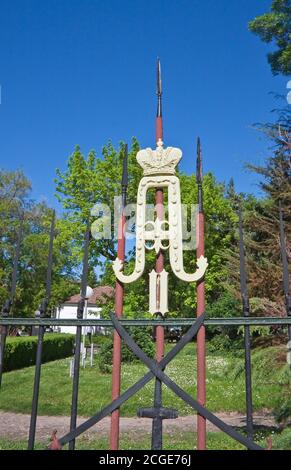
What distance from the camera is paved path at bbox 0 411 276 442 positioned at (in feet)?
21.7

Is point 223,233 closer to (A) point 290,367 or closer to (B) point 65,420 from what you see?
(B) point 65,420

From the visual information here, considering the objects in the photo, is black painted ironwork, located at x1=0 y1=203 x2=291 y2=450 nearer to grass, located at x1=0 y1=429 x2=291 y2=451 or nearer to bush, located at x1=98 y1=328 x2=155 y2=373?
grass, located at x1=0 y1=429 x2=291 y2=451

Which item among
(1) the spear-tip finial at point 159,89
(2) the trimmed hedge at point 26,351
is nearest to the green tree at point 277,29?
(1) the spear-tip finial at point 159,89

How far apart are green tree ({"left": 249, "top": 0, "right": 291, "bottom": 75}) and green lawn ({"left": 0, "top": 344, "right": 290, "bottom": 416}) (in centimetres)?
934

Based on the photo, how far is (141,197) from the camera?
8.89 feet

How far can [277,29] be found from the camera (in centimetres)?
1216

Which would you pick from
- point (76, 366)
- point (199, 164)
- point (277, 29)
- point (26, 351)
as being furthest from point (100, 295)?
point (199, 164)

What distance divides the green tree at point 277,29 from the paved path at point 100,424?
9.98 m

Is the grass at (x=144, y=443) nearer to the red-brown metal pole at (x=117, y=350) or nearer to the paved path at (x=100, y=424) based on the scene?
the paved path at (x=100, y=424)

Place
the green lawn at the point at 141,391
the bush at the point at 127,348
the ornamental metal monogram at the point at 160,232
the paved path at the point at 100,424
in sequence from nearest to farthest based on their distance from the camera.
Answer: the ornamental metal monogram at the point at 160,232
the green lawn at the point at 141,391
the paved path at the point at 100,424
the bush at the point at 127,348

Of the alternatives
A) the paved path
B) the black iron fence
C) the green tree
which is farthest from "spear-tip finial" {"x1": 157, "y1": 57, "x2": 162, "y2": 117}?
the green tree

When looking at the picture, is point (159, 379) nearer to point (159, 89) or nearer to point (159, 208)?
point (159, 208)

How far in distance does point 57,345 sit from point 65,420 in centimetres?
1209

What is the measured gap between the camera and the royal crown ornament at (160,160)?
8.82 feet
